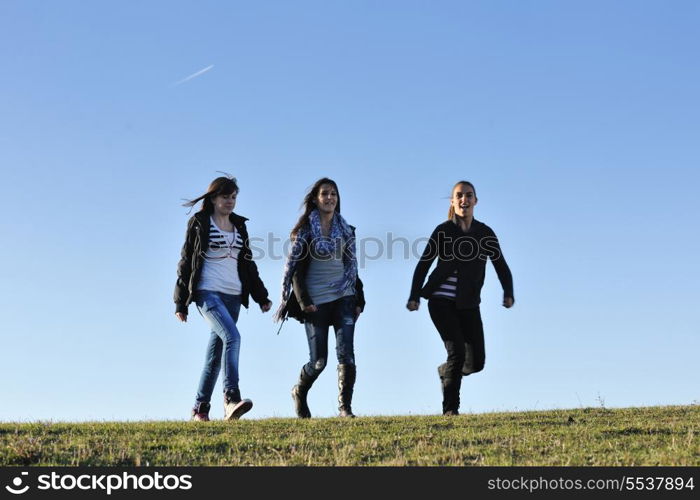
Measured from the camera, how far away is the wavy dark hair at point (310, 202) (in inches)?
473

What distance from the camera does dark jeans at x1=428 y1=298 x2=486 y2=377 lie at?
1223 cm

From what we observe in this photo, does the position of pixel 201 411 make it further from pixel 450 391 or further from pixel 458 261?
pixel 458 261

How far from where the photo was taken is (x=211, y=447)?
8.94 meters

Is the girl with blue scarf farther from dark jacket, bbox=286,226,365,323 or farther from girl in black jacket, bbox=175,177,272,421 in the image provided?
girl in black jacket, bbox=175,177,272,421

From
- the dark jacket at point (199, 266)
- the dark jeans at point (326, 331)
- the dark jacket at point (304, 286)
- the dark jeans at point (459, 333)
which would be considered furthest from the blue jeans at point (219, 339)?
the dark jeans at point (459, 333)

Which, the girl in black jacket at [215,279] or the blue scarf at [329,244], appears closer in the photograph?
the girl in black jacket at [215,279]

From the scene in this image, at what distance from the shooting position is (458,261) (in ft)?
41.0

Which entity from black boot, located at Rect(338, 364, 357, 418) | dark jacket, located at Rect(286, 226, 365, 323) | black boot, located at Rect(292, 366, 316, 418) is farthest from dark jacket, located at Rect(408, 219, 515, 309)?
black boot, located at Rect(292, 366, 316, 418)

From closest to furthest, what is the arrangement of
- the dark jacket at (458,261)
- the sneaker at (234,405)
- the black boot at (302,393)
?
the sneaker at (234,405) → the black boot at (302,393) → the dark jacket at (458,261)

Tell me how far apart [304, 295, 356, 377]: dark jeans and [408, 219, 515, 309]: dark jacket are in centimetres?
111

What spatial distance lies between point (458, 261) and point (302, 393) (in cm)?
276

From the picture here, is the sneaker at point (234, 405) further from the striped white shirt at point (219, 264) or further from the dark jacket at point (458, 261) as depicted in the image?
the dark jacket at point (458, 261)
